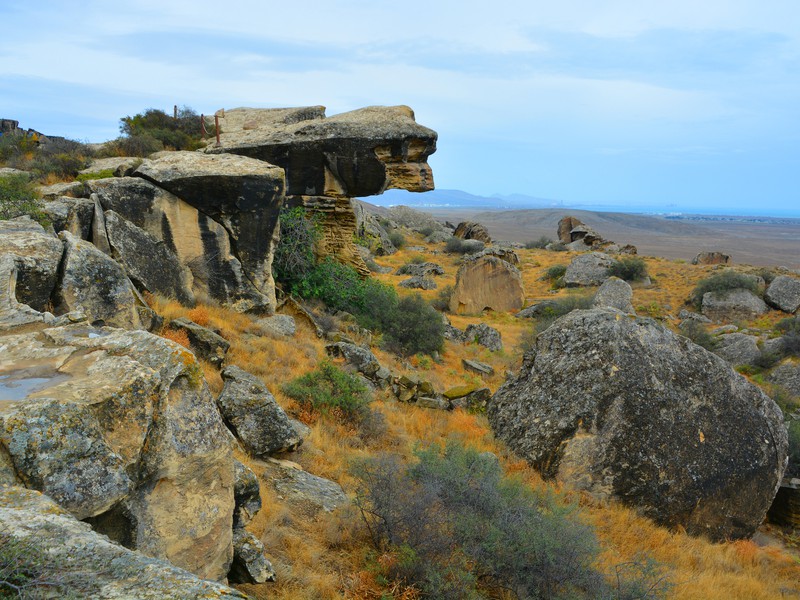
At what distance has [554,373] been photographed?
29.1ft

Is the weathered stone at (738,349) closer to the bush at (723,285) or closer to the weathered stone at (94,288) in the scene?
the bush at (723,285)

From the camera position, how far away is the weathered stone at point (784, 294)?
76.4 feet

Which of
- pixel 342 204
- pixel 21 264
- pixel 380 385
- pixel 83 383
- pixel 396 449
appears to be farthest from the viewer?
pixel 342 204

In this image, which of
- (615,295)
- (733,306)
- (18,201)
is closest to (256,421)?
(18,201)

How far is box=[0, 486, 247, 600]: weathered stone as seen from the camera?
7.20 feet

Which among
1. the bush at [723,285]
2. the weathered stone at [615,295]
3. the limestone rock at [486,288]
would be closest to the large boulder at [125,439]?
the limestone rock at [486,288]

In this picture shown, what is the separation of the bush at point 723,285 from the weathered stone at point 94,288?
2498cm

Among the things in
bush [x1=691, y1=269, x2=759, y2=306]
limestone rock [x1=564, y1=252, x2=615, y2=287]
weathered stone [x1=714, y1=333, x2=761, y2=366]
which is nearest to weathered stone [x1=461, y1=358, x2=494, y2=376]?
weathered stone [x1=714, y1=333, x2=761, y2=366]

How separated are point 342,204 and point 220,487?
13.7 meters

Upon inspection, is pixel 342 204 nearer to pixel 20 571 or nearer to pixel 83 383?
pixel 83 383

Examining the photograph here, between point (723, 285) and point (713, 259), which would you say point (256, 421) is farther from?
point (713, 259)

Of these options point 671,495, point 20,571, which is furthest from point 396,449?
point 20,571

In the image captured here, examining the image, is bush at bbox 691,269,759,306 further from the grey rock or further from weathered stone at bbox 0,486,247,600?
weathered stone at bbox 0,486,247,600

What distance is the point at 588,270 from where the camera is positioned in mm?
30656
